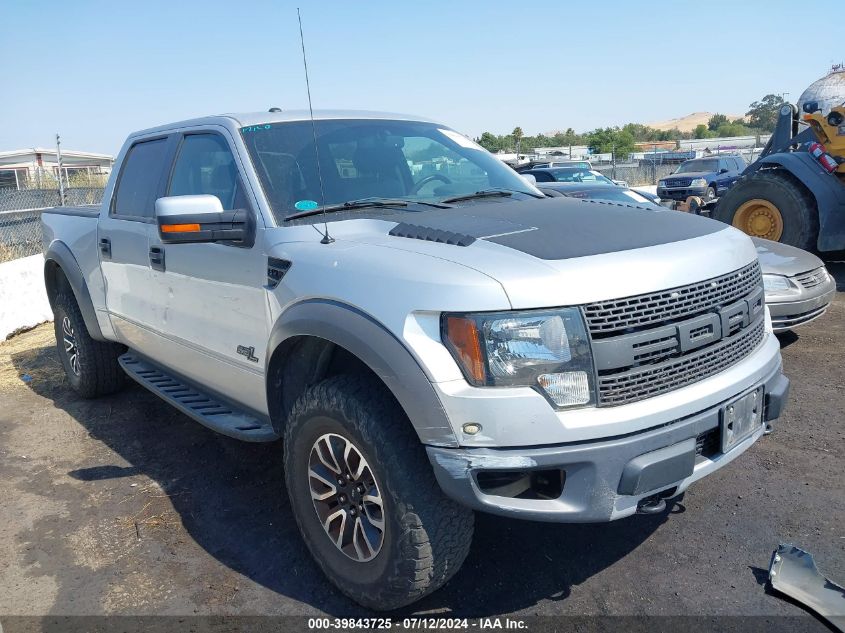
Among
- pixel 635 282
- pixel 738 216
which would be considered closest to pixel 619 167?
pixel 738 216

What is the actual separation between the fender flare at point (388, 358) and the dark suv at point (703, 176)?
19.4 meters

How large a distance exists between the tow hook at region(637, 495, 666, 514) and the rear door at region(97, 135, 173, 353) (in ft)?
9.82

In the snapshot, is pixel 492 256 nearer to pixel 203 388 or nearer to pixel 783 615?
pixel 783 615

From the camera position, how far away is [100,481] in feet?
13.7

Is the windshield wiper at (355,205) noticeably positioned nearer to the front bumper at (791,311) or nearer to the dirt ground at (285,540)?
the dirt ground at (285,540)

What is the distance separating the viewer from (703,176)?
903 inches

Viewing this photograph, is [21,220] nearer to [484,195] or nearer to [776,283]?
[484,195]

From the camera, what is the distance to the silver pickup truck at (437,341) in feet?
7.50

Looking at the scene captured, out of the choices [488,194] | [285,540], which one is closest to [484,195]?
[488,194]

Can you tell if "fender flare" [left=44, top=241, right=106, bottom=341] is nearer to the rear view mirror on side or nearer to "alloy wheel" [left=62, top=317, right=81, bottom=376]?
"alloy wheel" [left=62, top=317, right=81, bottom=376]

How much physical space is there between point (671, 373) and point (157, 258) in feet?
9.29

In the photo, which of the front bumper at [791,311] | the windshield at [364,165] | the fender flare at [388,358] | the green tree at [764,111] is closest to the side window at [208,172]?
the windshield at [364,165]

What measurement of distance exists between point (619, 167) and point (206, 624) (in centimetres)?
3052

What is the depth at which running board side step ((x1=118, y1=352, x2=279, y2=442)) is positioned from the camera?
10.9 ft
